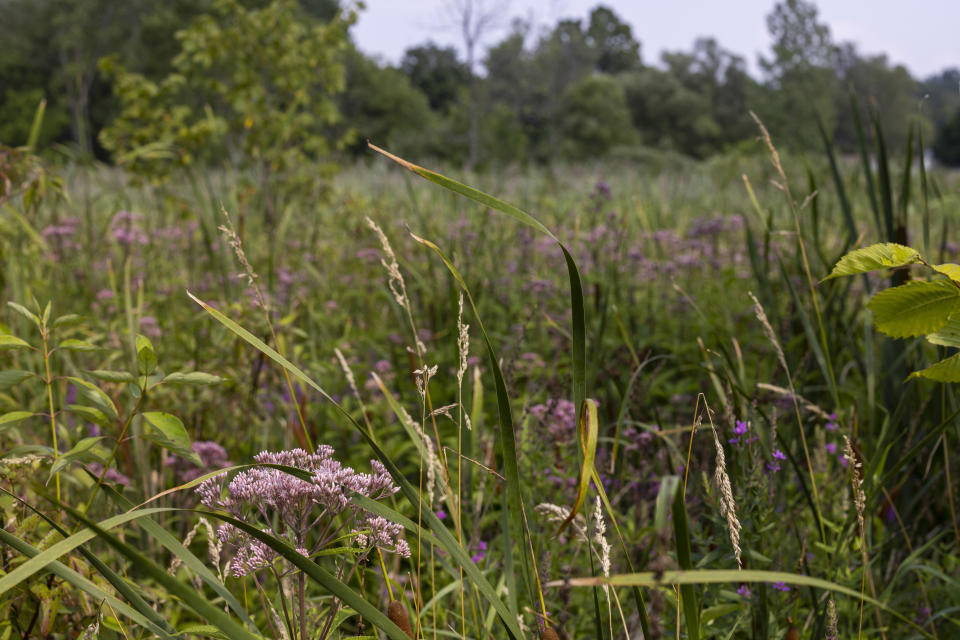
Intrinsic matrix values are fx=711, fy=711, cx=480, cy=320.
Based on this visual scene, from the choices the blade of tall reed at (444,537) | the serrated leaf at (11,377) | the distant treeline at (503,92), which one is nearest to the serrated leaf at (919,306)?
the blade of tall reed at (444,537)

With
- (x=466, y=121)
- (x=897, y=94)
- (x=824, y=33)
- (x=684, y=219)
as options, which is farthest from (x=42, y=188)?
(x=897, y=94)

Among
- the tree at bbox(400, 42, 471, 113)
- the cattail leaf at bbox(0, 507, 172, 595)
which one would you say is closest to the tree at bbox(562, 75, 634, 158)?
the tree at bbox(400, 42, 471, 113)

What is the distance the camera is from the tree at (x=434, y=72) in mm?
59656

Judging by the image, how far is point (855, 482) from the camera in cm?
94

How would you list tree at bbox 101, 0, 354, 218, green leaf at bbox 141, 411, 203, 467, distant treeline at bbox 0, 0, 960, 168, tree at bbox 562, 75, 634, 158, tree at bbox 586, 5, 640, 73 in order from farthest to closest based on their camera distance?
tree at bbox 586, 5, 640, 73
tree at bbox 562, 75, 634, 158
distant treeline at bbox 0, 0, 960, 168
tree at bbox 101, 0, 354, 218
green leaf at bbox 141, 411, 203, 467

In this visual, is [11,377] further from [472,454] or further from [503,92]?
[503,92]

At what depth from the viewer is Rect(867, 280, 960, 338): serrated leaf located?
0.90 meters

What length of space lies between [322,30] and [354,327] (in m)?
3.40

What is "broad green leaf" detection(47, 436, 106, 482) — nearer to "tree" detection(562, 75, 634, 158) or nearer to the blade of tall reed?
the blade of tall reed

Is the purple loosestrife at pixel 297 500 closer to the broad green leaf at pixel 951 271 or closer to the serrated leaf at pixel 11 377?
the serrated leaf at pixel 11 377

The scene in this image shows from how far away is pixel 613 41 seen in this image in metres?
70.3

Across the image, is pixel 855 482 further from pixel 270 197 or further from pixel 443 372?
pixel 270 197

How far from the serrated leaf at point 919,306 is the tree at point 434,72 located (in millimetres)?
58703

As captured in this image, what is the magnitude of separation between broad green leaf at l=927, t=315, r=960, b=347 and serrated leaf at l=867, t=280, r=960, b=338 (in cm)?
4
